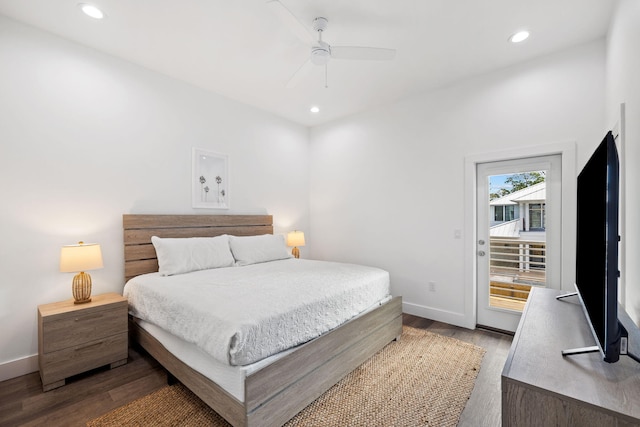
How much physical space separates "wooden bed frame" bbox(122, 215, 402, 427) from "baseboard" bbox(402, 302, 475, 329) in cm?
85

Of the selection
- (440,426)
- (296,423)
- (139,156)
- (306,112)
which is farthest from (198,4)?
(440,426)

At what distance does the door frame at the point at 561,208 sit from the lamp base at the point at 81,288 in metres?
3.64

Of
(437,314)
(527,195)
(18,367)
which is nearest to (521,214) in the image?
(527,195)

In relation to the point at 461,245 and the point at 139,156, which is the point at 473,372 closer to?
the point at 461,245

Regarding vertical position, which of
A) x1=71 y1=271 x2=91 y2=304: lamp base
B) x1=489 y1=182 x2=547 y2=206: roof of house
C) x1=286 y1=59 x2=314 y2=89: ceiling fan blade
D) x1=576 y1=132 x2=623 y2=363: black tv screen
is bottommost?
x1=71 y1=271 x2=91 y2=304: lamp base

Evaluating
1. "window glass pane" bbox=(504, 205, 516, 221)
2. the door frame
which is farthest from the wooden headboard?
"window glass pane" bbox=(504, 205, 516, 221)

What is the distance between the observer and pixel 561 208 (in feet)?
9.04

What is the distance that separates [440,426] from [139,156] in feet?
11.3

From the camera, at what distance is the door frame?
269cm

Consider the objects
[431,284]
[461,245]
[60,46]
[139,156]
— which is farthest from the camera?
[431,284]

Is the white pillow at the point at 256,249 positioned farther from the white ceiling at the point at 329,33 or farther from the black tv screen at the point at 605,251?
the black tv screen at the point at 605,251

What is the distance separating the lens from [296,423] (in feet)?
5.84

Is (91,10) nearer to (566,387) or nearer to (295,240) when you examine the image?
(295,240)

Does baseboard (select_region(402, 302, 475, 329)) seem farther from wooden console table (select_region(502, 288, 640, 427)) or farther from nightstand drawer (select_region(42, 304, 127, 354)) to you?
nightstand drawer (select_region(42, 304, 127, 354))
